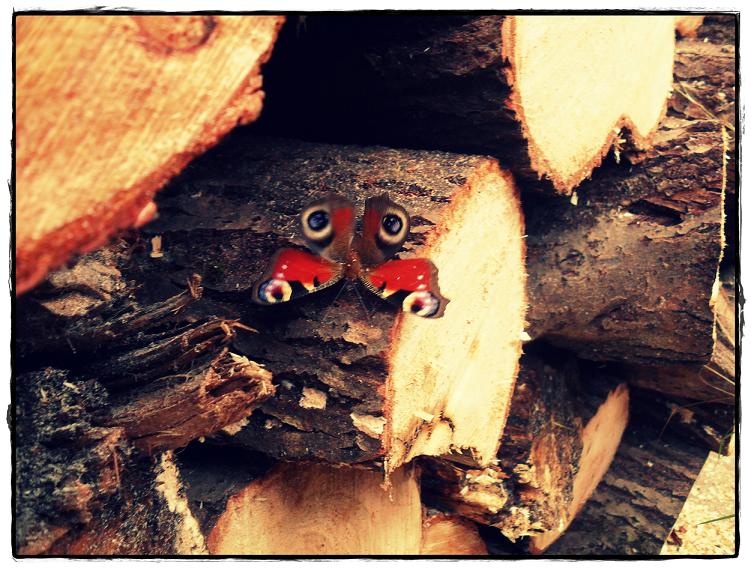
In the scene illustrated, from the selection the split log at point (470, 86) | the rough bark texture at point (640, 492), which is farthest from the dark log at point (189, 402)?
the rough bark texture at point (640, 492)

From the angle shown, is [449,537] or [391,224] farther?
[449,537]

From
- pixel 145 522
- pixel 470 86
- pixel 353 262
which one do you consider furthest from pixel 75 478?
pixel 470 86

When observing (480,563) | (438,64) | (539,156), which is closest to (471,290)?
(539,156)

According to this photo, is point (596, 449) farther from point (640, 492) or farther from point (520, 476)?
point (520, 476)

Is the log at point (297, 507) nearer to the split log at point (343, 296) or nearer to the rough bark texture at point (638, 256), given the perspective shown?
the split log at point (343, 296)

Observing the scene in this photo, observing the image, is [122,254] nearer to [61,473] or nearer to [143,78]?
[61,473]

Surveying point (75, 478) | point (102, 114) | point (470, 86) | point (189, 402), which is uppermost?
point (470, 86)

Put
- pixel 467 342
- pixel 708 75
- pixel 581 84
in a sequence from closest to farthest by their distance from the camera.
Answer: pixel 467 342 < pixel 581 84 < pixel 708 75
